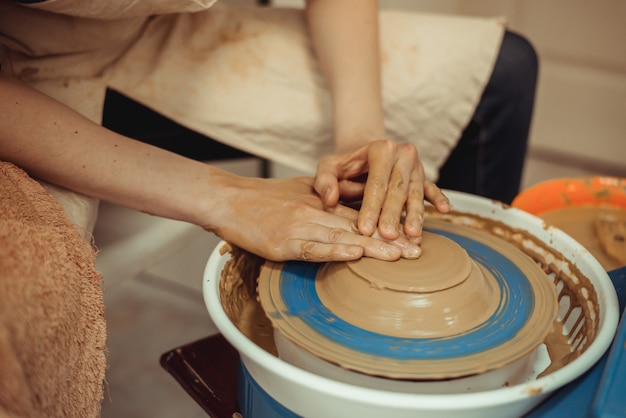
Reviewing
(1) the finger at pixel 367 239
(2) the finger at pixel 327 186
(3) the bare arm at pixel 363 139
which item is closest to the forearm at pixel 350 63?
(3) the bare arm at pixel 363 139

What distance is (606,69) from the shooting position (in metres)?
2.29

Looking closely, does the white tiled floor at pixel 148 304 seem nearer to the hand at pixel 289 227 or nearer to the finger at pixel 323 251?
the hand at pixel 289 227

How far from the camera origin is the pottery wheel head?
0.82m

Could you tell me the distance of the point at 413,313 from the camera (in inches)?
32.4

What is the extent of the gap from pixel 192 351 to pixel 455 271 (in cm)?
46

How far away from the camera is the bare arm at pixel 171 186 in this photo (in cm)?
89

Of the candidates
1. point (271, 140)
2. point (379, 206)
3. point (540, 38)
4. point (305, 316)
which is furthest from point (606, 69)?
point (305, 316)

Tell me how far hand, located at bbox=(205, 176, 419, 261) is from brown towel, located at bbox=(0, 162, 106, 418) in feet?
0.79

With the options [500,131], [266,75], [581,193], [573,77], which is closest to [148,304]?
[266,75]

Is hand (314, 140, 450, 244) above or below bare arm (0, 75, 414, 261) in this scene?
above

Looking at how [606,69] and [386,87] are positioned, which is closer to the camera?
[386,87]

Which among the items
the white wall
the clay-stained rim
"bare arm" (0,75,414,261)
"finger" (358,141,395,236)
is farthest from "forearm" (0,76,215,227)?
the white wall

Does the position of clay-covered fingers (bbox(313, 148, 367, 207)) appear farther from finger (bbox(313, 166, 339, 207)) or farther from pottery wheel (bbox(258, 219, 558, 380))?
pottery wheel (bbox(258, 219, 558, 380))

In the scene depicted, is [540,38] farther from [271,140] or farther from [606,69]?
[271,140]
